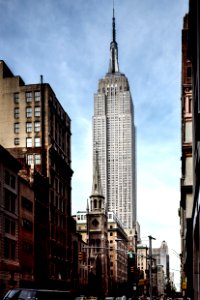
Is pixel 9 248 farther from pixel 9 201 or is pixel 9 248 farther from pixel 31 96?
pixel 31 96

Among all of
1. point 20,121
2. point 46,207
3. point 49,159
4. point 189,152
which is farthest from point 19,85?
point 189,152

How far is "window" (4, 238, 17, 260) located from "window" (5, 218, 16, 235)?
119 cm

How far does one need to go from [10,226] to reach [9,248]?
2.92 m

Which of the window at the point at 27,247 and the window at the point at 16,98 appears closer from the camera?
the window at the point at 27,247

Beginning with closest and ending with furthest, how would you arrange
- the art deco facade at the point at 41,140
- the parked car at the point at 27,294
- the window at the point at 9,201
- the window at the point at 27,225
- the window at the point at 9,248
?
the parked car at the point at 27,294
the window at the point at 9,248
the window at the point at 9,201
the window at the point at 27,225
the art deco facade at the point at 41,140

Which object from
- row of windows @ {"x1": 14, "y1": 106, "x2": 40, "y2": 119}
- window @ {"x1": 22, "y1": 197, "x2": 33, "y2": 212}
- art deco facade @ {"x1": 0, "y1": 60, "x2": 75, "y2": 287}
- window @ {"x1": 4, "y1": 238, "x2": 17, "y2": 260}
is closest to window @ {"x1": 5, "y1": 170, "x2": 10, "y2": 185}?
window @ {"x1": 4, "y1": 238, "x2": 17, "y2": 260}

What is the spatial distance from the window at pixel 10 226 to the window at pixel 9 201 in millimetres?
1493

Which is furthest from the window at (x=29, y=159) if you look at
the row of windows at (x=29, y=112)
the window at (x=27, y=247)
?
the window at (x=27, y=247)

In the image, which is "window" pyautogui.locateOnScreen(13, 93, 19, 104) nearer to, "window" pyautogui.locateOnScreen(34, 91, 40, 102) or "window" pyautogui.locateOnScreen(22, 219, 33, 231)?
"window" pyautogui.locateOnScreen(34, 91, 40, 102)

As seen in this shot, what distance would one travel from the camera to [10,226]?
79.4 meters

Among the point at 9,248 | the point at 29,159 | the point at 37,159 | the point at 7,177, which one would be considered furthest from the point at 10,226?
the point at 29,159

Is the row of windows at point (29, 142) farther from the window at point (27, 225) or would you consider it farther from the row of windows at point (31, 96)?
the window at point (27, 225)

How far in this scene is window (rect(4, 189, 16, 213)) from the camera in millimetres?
78200

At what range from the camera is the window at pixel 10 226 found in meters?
77.7
